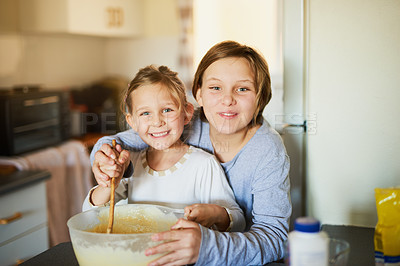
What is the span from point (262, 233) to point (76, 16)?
233cm

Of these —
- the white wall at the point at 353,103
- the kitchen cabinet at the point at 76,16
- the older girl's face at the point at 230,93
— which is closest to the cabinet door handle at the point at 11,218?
the older girl's face at the point at 230,93

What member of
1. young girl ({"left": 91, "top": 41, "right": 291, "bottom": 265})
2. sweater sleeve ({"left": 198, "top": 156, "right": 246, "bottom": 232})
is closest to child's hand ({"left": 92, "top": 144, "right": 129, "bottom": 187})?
young girl ({"left": 91, "top": 41, "right": 291, "bottom": 265})

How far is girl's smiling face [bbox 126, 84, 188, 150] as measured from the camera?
3.30 feet

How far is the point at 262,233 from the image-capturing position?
0.87 m

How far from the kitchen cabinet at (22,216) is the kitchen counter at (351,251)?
0.91 metres

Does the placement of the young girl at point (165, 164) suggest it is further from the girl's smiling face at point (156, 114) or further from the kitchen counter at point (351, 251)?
Answer: the kitchen counter at point (351, 251)

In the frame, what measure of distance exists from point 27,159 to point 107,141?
1.16 metres

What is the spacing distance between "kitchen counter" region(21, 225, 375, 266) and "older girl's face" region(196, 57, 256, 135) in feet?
1.13

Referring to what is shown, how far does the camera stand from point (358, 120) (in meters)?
1.05

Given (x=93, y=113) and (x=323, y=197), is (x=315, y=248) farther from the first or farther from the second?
(x=93, y=113)

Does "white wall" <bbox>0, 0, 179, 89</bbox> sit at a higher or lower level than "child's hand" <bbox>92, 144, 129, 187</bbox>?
higher

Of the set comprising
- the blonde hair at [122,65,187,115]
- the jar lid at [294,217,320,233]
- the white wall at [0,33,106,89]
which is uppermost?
the white wall at [0,33,106,89]

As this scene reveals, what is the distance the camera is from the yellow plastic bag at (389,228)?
769 mm

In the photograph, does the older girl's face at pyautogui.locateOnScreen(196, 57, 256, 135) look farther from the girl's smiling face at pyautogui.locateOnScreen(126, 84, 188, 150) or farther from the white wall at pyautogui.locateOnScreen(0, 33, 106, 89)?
the white wall at pyautogui.locateOnScreen(0, 33, 106, 89)
